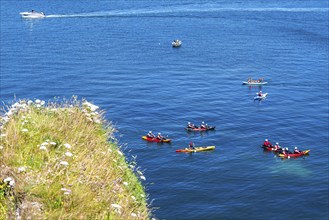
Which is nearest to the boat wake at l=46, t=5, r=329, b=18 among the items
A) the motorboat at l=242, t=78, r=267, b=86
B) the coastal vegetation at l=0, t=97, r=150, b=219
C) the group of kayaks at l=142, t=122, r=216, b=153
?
the motorboat at l=242, t=78, r=267, b=86

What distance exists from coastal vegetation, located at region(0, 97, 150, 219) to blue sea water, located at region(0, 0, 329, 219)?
7587 millimetres

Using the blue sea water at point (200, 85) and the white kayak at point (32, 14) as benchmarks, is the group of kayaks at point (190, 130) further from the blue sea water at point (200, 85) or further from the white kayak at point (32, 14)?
the white kayak at point (32, 14)

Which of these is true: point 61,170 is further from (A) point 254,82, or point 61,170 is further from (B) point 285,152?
(A) point 254,82

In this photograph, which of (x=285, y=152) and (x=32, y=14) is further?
(x=32, y=14)

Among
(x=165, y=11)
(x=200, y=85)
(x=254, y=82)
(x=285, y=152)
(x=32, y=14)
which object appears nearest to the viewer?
(x=285, y=152)

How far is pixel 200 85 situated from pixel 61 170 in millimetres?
83488

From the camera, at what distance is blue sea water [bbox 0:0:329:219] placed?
56.0m

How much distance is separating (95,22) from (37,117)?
143m

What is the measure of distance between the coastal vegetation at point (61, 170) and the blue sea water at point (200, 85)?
759 centimetres

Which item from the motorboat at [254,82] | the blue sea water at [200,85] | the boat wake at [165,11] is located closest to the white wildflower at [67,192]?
the blue sea water at [200,85]

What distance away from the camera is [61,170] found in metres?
13.6

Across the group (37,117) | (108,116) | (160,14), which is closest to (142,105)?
(108,116)

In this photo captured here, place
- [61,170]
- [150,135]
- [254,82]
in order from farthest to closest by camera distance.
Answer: [254,82] < [150,135] < [61,170]

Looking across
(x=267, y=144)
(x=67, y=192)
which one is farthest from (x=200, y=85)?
(x=67, y=192)
